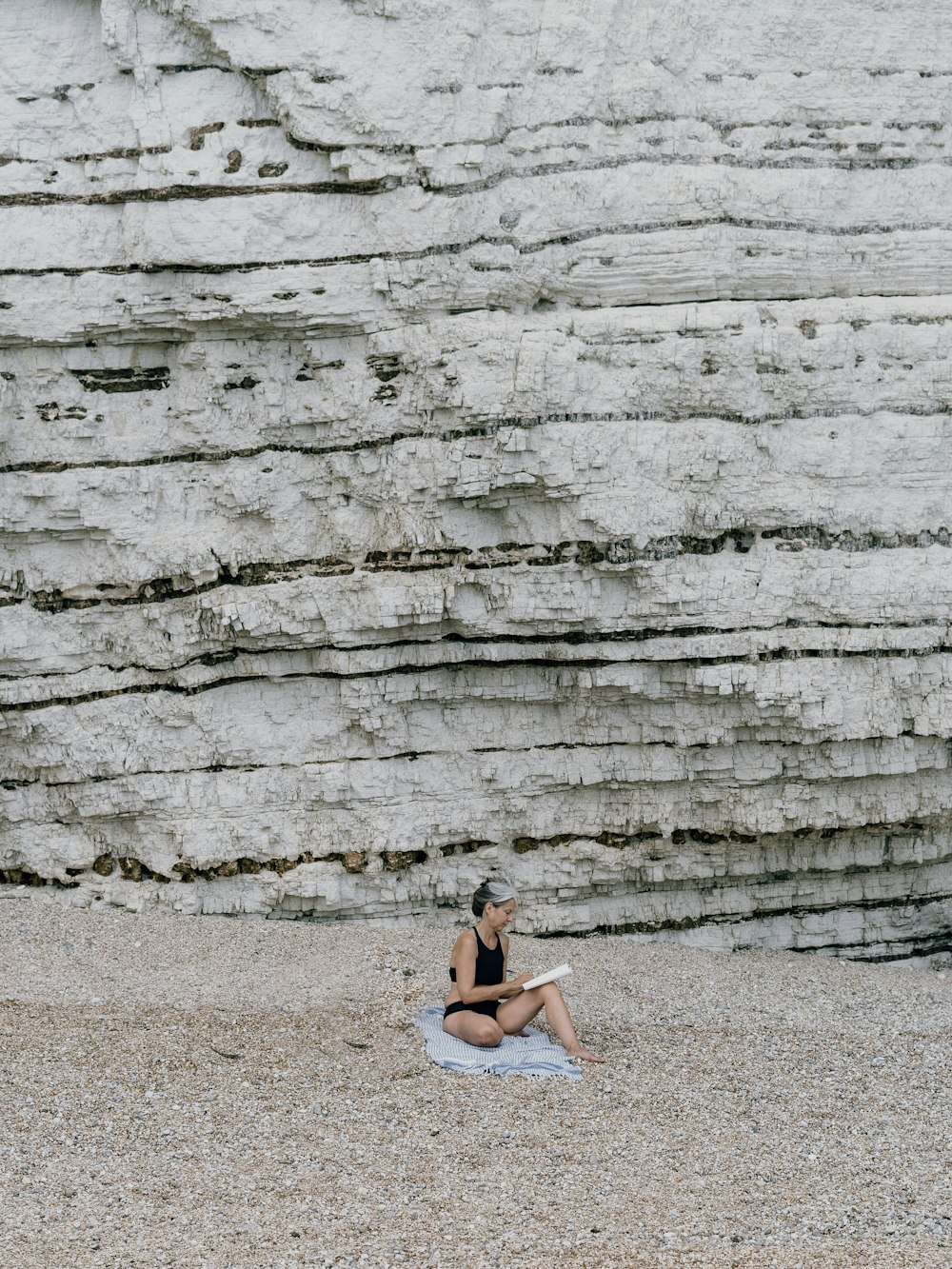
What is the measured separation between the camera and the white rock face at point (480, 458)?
656 cm

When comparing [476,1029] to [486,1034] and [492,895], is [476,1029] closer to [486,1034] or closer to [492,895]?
[486,1034]

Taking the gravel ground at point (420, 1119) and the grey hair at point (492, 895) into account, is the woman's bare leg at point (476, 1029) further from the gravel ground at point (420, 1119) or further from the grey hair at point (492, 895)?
the grey hair at point (492, 895)

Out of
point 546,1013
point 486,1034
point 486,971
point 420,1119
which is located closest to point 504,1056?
point 486,1034

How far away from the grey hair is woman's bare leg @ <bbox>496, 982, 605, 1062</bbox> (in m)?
0.40

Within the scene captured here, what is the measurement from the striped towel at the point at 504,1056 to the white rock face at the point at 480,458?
1.88 metres

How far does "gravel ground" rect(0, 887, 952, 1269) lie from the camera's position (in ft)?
Answer: 12.0

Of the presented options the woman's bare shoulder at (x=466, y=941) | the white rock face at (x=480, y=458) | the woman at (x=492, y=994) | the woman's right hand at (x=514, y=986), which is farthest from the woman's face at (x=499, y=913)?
the white rock face at (x=480, y=458)

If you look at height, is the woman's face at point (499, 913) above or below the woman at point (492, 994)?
above

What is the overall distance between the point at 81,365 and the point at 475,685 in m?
2.94

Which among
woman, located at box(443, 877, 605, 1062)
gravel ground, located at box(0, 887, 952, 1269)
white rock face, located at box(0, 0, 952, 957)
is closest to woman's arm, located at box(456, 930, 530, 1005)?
woman, located at box(443, 877, 605, 1062)

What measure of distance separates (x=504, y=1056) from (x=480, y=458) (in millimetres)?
3126

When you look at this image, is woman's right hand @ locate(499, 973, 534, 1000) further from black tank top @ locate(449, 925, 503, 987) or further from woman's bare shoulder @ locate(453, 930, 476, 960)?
woman's bare shoulder @ locate(453, 930, 476, 960)

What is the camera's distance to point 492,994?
17.2ft

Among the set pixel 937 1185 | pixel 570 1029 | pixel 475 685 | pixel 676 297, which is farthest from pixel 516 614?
pixel 937 1185
